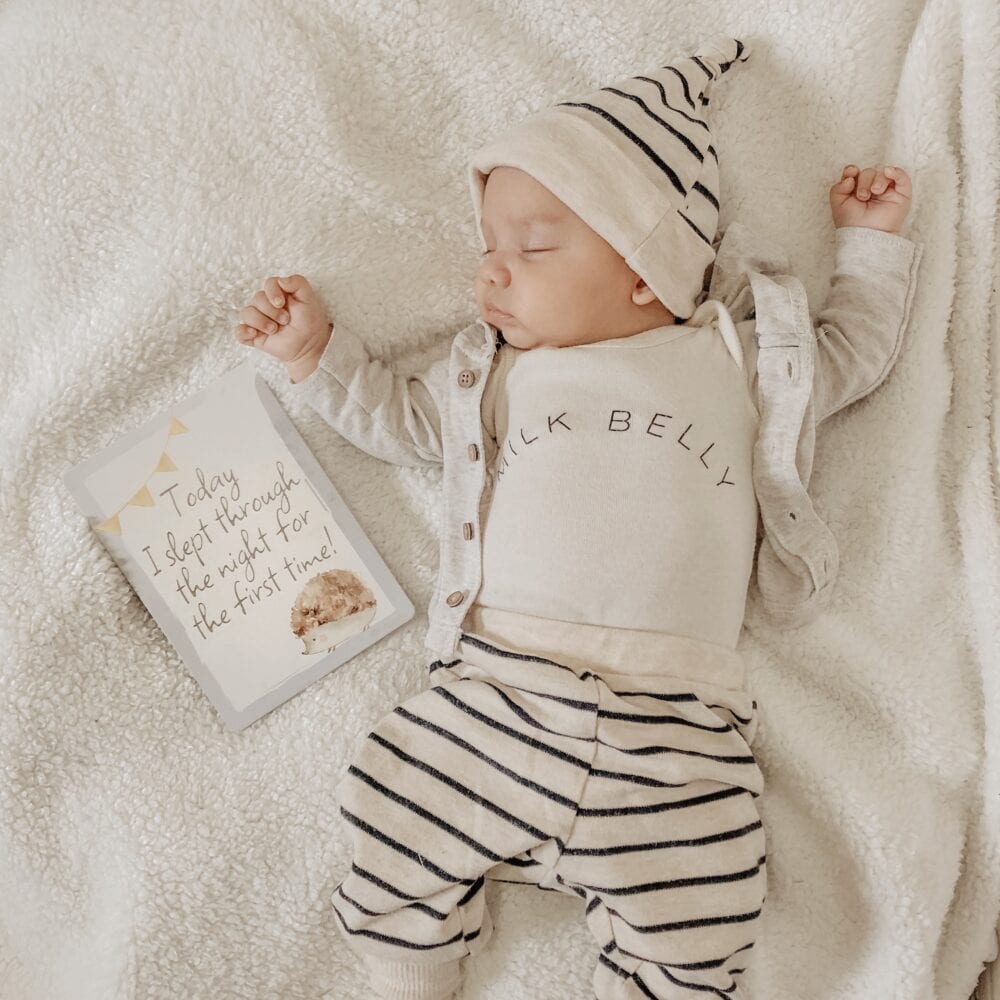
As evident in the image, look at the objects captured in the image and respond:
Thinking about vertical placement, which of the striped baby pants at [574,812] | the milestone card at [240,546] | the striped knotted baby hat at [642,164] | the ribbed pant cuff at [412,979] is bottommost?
the ribbed pant cuff at [412,979]

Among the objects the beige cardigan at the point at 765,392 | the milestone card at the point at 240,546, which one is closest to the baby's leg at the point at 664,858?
the beige cardigan at the point at 765,392

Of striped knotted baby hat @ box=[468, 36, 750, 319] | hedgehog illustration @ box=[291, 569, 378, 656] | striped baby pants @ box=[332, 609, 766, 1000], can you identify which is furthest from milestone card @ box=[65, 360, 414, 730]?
striped knotted baby hat @ box=[468, 36, 750, 319]

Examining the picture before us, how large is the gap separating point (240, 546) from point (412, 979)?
52 cm

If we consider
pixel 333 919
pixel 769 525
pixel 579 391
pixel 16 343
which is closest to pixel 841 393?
pixel 769 525

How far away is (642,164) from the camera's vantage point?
1042 mm

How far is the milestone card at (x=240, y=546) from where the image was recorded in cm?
115

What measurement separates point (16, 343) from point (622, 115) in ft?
2.51

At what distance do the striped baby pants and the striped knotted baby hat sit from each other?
0.41m

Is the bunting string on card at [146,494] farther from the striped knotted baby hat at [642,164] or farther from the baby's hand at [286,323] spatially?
the striped knotted baby hat at [642,164]

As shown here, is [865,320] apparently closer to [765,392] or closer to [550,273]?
[765,392]

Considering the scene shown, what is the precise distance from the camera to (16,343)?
1.17 m

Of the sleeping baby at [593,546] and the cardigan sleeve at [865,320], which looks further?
the cardigan sleeve at [865,320]

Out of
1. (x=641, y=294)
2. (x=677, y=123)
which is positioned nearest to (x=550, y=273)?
(x=641, y=294)

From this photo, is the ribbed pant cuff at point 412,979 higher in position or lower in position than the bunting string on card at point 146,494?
lower
